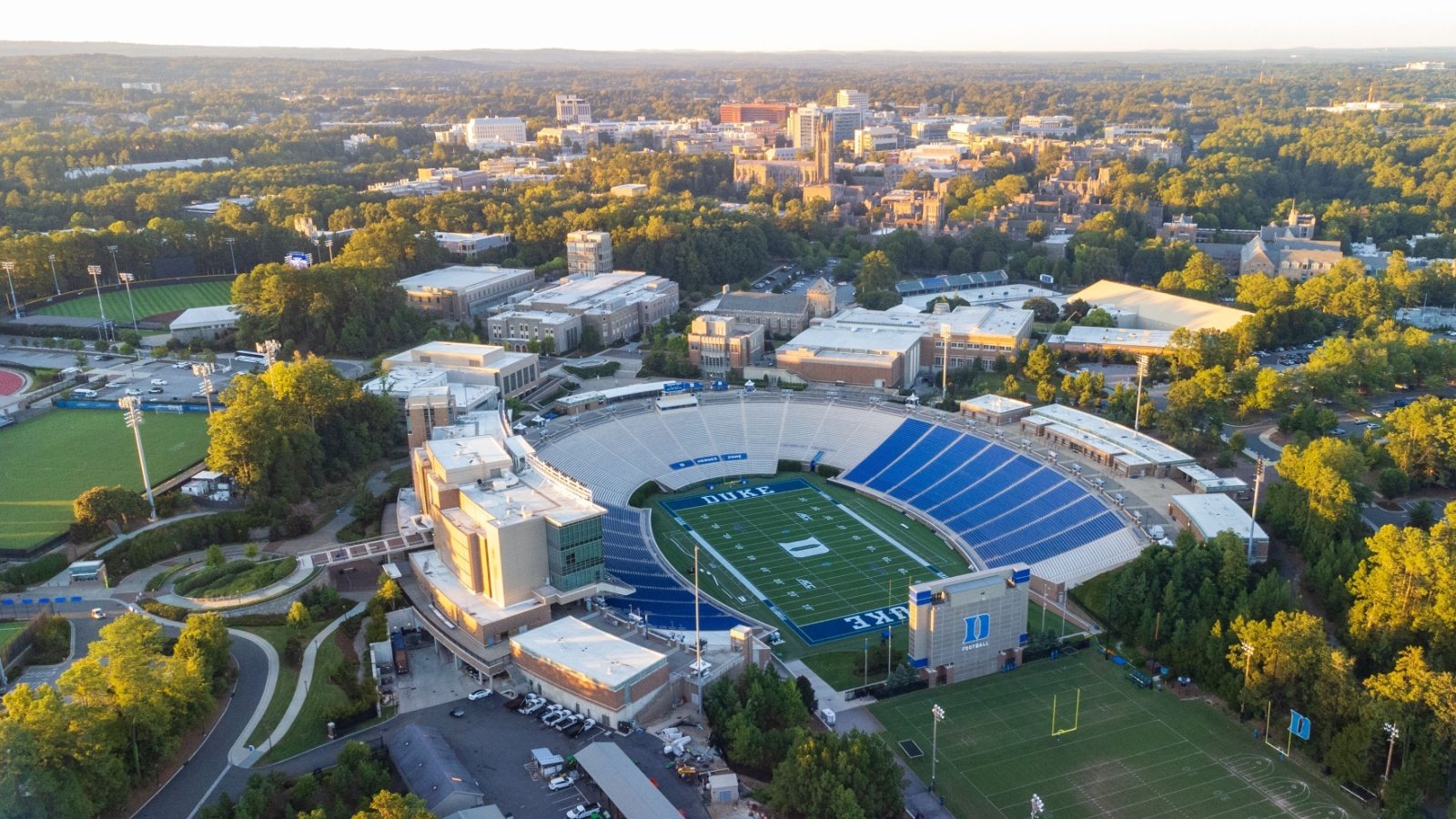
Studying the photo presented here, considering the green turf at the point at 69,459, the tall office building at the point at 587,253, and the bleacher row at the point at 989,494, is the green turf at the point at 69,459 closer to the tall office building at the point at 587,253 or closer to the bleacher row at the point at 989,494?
the bleacher row at the point at 989,494

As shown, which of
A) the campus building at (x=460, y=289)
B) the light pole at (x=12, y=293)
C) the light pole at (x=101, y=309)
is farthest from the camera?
A: the campus building at (x=460, y=289)

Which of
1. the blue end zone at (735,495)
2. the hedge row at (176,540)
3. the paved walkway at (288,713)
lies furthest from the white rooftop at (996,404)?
the hedge row at (176,540)

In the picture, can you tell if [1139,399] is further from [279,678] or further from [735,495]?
[279,678]

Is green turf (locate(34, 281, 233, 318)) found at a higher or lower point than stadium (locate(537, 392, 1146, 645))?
higher

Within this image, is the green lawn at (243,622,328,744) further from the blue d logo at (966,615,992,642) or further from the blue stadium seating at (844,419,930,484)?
the blue stadium seating at (844,419,930,484)

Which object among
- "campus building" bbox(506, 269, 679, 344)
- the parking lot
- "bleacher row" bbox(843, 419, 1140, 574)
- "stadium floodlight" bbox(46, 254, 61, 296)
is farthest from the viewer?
"stadium floodlight" bbox(46, 254, 61, 296)

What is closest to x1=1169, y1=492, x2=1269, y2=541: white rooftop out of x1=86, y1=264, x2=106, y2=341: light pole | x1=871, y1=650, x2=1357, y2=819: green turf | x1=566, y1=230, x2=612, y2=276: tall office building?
x1=871, y1=650, x2=1357, y2=819: green turf
